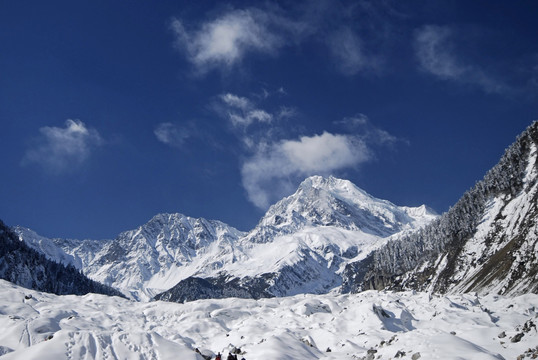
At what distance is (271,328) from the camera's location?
6481cm

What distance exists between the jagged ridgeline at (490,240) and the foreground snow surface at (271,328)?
23642 millimetres

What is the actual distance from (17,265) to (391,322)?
164 meters

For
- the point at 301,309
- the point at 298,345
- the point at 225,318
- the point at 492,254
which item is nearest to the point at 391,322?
the point at 301,309

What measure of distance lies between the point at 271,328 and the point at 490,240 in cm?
9346

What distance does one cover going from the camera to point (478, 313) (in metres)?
57.7

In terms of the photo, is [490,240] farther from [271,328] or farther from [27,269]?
[27,269]

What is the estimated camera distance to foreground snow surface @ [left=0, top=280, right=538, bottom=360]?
95.3ft

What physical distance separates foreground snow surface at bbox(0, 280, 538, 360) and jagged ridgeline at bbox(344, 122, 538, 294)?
2364 centimetres

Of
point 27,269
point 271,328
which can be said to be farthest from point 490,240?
point 27,269

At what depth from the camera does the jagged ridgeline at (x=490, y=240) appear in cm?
9156

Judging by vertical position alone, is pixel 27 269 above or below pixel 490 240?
below

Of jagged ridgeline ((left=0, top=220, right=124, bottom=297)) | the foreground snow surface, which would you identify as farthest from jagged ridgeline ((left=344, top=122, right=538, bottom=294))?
jagged ridgeline ((left=0, top=220, right=124, bottom=297))

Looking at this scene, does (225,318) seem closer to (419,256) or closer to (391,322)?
(391,322)

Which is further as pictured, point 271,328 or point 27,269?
point 27,269
